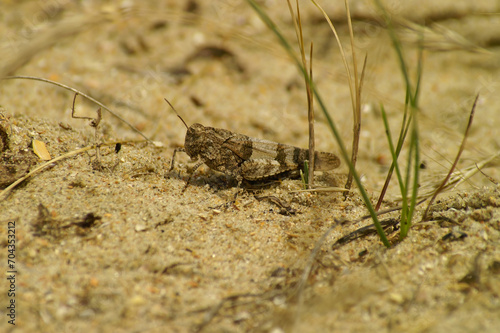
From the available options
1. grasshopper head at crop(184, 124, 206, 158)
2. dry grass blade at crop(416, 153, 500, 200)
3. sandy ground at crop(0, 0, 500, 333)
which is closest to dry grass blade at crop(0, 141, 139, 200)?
sandy ground at crop(0, 0, 500, 333)

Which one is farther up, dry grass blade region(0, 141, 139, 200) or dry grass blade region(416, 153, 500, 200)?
dry grass blade region(416, 153, 500, 200)

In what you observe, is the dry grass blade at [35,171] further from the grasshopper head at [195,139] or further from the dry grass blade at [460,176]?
the dry grass blade at [460,176]

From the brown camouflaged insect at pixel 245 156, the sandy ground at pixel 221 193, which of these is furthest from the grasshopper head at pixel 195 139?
the sandy ground at pixel 221 193

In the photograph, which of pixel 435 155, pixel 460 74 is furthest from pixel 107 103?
pixel 460 74

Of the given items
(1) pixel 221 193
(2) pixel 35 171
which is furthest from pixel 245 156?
(2) pixel 35 171

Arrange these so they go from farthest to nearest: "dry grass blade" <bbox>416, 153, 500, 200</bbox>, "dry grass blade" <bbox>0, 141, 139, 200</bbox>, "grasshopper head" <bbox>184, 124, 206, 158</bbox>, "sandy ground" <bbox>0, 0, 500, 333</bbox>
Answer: "grasshopper head" <bbox>184, 124, 206, 158</bbox> < "dry grass blade" <bbox>416, 153, 500, 200</bbox> < "dry grass blade" <bbox>0, 141, 139, 200</bbox> < "sandy ground" <bbox>0, 0, 500, 333</bbox>

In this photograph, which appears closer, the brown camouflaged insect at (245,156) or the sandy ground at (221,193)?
the sandy ground at (221,193)

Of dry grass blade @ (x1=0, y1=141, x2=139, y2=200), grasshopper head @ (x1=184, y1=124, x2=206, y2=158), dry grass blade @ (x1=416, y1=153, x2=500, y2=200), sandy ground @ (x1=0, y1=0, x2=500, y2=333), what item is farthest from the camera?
grasshopper head @ (x1=184, y1=124, x2=206, y2=158)

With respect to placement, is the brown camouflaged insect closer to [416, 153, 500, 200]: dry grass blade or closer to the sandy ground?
the sandy ground
